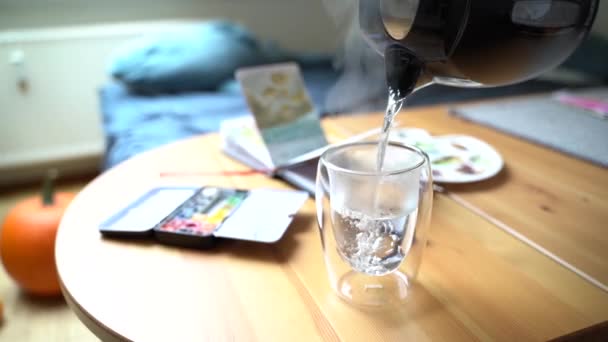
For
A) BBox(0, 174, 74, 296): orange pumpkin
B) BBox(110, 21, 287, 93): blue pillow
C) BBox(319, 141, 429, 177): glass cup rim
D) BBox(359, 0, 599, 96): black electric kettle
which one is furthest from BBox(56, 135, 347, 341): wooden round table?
BBox(110, 21, 287, 93): blue pillow

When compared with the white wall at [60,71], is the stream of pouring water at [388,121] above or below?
above

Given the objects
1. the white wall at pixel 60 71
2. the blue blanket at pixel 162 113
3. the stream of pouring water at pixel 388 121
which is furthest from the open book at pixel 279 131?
the white wall at pixel 60 71

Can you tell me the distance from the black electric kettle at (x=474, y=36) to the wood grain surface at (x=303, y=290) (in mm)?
201

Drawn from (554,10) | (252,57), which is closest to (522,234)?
(554,10)

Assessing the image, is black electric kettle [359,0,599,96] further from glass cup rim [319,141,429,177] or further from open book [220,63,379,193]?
open book [220,63,379,193]

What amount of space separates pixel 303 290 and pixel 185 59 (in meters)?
1.47

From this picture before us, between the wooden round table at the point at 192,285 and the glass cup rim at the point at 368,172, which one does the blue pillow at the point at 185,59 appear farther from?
the glass cup rim at the point at 368,172

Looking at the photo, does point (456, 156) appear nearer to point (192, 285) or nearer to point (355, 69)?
point (355, 69)

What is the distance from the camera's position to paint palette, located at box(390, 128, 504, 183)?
0.74 m

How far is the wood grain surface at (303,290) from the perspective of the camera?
43 centimetres

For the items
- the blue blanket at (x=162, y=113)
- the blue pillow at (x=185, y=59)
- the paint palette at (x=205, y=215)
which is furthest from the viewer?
the blue pillow at (x=185, y=59)

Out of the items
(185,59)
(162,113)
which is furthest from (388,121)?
(185,59)

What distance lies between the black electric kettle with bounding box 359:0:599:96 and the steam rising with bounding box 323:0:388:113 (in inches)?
4.1

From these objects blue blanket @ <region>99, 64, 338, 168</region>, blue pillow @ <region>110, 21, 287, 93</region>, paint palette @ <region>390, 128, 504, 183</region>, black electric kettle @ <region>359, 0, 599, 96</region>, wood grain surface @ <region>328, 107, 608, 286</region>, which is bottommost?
blue blanket @ <region>99, 64, 338, 168</region>
